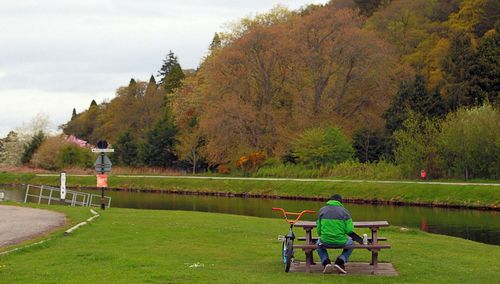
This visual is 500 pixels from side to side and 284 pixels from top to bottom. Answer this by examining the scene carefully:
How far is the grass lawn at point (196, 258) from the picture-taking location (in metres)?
12.8

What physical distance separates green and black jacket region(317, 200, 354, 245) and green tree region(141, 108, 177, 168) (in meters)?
76.6

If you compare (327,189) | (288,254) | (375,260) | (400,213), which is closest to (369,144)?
(327,189)

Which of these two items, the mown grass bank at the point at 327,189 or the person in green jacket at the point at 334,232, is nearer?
the person in green jacket at the point at 334,232

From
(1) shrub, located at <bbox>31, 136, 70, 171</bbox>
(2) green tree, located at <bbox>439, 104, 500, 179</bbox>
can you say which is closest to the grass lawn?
(2) green tree, located at <bbox>439, 104, 500, 179</bbox>

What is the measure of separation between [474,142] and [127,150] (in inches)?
2178

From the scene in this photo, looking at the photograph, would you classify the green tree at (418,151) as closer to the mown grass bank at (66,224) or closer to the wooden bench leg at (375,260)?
the mown grass bank at (66,224)

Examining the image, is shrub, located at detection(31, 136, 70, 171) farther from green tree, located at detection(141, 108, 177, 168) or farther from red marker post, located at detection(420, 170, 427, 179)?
red marker post, located at detection(420, 170, 427, 179)

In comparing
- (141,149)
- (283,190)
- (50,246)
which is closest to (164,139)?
(141,149)

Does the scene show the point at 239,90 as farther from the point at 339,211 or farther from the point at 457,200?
the point at 339,211

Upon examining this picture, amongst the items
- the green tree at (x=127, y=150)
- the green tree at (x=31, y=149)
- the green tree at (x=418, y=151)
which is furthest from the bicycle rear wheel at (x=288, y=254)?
the green tree at (x=31, y=149)

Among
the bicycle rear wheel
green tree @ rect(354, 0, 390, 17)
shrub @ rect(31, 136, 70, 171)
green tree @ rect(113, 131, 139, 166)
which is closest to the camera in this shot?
the bicycle rear wheel

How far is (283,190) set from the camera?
58969 mm

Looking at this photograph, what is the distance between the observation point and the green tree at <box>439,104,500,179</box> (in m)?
53.3

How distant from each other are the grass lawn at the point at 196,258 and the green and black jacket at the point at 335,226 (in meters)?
0.81
